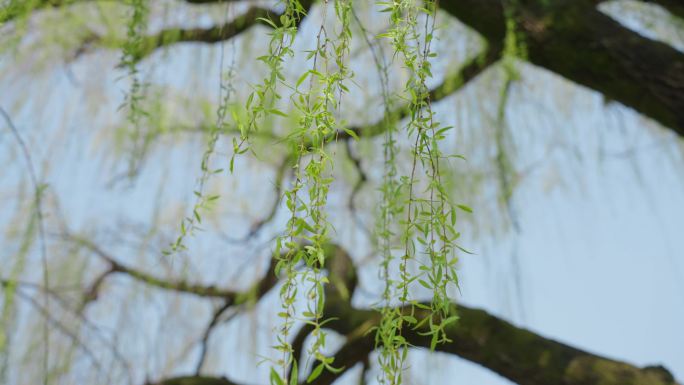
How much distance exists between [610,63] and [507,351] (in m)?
0.64

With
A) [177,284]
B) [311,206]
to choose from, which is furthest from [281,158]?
[311,206]

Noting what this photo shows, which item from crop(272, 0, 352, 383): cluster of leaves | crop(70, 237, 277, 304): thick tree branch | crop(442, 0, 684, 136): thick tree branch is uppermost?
crop(442, 0, 684, 136): thick tree branch

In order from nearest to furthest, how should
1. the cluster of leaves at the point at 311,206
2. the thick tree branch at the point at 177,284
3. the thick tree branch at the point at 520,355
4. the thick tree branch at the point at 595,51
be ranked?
the cluster of leaves at the point at 311,206 → the thick tree branch at the point at 520,355 → the thick tree branch at the point at 595,51 → the thick tree branch at the point at 177,284

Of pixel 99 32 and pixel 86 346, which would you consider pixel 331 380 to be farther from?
pixel 99 32

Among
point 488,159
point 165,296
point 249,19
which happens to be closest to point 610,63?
point 488,159

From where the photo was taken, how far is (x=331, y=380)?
1.69 meters

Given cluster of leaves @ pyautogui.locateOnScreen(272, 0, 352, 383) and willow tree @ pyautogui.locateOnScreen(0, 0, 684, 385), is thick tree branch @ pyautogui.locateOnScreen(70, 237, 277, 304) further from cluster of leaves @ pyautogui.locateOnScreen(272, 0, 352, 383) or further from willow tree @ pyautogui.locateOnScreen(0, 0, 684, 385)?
cluster of leaves @ pyautogui.locateOnScreen(272, 0, 352, 383)

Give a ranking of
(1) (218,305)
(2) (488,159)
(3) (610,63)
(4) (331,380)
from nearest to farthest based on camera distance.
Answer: (4) (331,380) < (3) (610,63) < (2) (488,159) < (1) (218,305)

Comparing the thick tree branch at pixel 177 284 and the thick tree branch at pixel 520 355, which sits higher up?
the thick tree branch at pixel 177 284

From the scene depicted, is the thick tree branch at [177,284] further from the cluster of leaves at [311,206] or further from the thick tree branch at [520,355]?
the cluster of leaves at [311,206]

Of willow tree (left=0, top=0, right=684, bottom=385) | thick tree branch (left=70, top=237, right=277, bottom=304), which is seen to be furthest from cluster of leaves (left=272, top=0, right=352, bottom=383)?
thick tree branch (left=70, top=237, right=277, bottom=304)

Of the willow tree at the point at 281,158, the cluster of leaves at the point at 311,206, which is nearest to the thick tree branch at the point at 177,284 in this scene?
the willow tree at the point at 281,158

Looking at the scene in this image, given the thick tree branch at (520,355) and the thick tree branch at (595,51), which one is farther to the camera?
the thick tree branch at (595,51)

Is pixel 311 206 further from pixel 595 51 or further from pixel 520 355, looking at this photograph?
pixel 595 51
